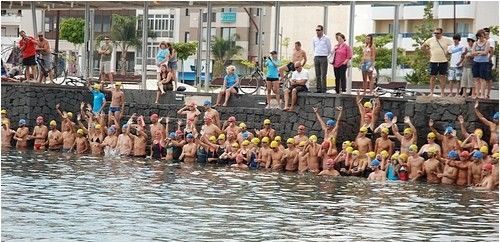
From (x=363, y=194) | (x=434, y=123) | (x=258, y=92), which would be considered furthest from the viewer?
(x=258, y=92)

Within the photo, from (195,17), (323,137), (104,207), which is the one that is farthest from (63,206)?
(195,17)

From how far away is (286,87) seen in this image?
30797 millimetres

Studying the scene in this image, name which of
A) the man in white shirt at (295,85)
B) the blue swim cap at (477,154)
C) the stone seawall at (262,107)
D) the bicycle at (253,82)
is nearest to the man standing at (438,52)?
the stone seawall at (262,107)

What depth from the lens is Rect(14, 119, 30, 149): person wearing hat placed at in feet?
112

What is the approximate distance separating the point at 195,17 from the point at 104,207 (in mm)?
55059

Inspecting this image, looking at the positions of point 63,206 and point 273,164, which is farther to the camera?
point 273,164

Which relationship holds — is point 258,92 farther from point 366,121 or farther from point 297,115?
point 366,121

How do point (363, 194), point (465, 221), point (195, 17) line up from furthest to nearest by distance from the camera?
point (195, 17) → point (363, 194) → point (465, 221)

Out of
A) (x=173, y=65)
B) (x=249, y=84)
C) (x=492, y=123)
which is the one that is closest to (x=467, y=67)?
(x=492, y=123)

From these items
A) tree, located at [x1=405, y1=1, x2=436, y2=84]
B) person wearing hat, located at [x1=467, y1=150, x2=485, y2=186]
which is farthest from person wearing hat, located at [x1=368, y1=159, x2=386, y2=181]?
tree, located at [x1=405, y1=1, x2=436, y2=84]

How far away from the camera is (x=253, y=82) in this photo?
109 feet

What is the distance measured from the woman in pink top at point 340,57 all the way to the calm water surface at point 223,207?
3.23 metres

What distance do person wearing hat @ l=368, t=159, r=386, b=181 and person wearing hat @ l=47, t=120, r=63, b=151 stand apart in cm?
989

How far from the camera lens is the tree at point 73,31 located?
229ft
